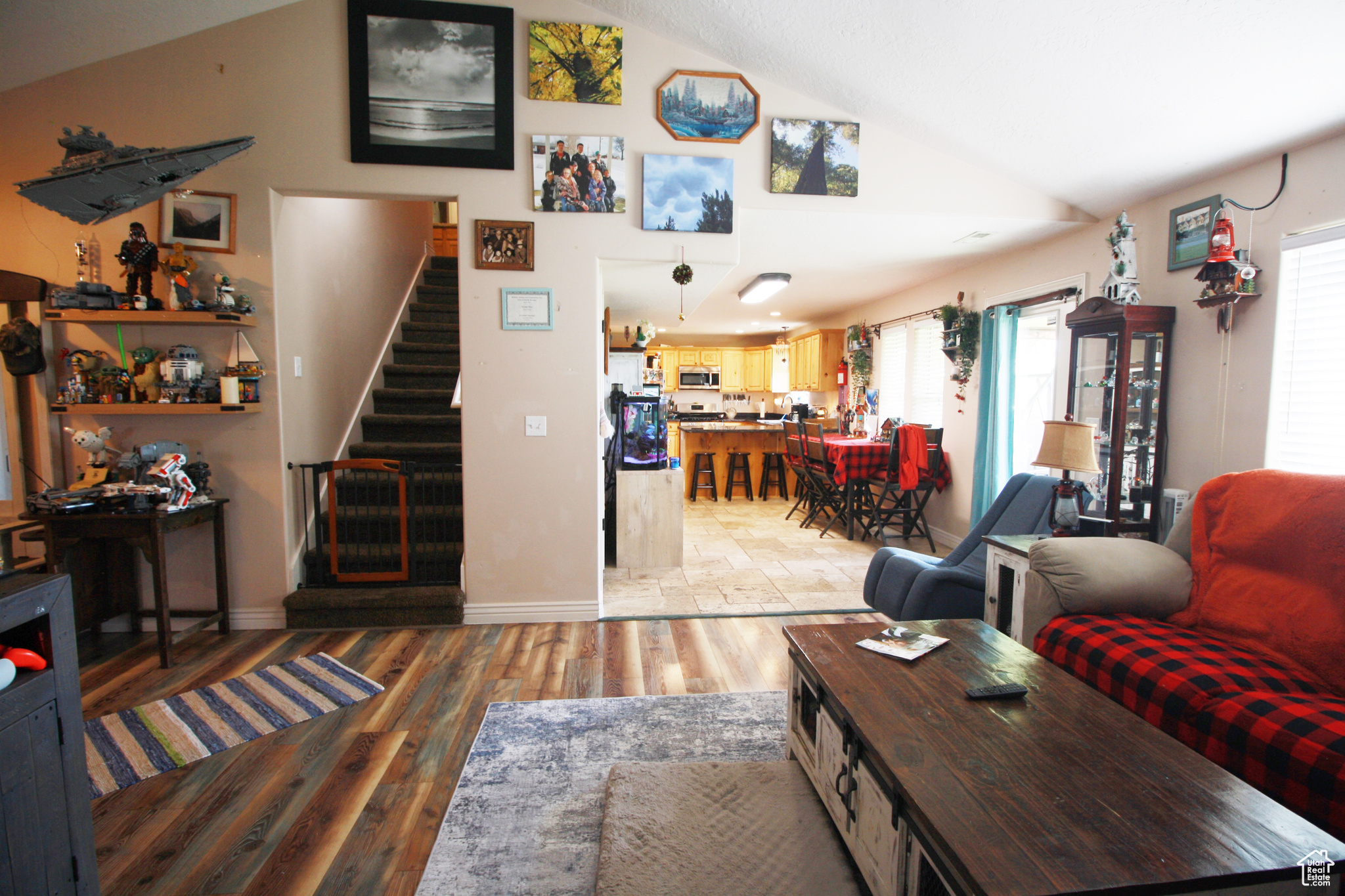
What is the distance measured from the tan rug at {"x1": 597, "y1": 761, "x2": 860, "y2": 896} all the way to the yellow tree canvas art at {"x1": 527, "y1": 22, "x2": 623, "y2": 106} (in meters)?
3.21

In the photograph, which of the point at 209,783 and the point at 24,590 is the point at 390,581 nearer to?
the point at 209,783

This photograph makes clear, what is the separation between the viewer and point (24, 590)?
3.94 feet

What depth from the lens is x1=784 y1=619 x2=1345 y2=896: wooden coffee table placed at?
3.13ft

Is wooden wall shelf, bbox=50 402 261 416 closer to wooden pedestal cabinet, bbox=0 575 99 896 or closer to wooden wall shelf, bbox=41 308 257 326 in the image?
wooden wall shelf, bbox=41 308 257 326

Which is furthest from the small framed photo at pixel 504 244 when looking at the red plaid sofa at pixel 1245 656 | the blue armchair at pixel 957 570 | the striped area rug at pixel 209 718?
the red plaid sofa at pixel 1245 656

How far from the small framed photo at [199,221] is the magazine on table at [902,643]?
3.63 meters

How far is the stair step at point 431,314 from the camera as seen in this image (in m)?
5.47

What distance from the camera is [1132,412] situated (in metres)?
2.96

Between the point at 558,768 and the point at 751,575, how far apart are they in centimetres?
243

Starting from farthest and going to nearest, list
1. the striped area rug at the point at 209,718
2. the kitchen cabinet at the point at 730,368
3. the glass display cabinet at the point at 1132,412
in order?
the kitchen cabinet at the point at 730,368, the glass display cabinet at the point at 1132,412, the striped area rug at the point at 209,718

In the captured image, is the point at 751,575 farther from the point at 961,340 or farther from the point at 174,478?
the point at 174,478

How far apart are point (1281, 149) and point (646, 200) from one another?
9.32ft

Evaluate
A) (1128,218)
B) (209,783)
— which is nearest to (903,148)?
(1128,218)

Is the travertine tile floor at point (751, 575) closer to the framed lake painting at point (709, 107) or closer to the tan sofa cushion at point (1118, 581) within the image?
the tan sofa cushion at point (1118, 581)
